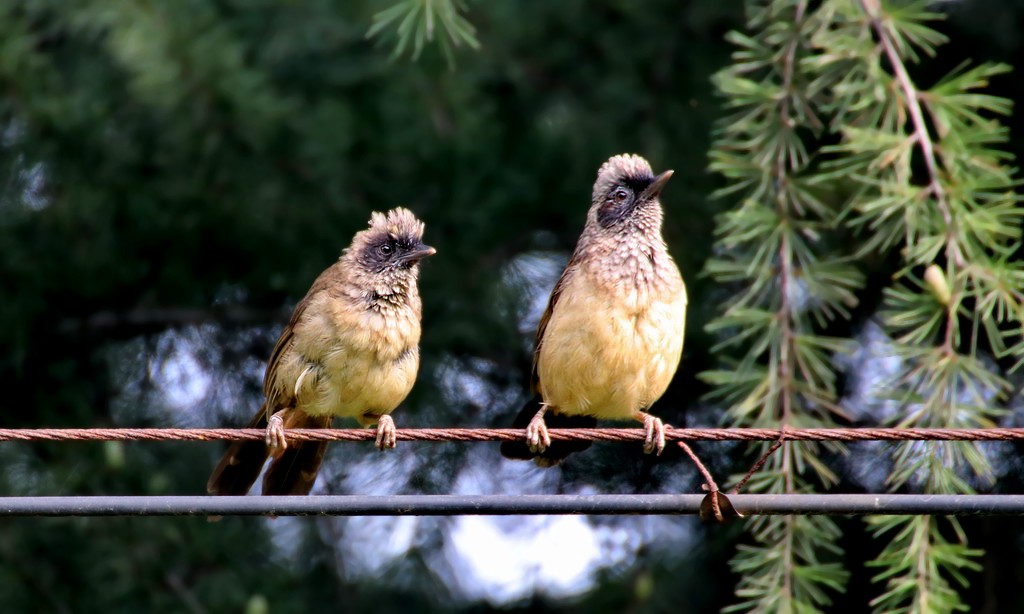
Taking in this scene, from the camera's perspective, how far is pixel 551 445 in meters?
5.38

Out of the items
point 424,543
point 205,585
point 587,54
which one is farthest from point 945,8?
point 205,585

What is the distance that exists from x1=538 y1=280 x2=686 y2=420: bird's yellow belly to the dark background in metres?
1.29

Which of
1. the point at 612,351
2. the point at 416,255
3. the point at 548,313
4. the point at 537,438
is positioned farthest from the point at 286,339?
the point at 612,351

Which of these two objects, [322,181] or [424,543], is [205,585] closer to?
[424,543]

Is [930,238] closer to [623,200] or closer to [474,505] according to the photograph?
[623,200]

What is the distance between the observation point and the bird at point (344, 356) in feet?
17.2

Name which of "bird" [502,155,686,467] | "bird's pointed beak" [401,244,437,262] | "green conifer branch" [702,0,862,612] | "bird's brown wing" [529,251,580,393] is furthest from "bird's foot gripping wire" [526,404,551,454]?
"bird's pointed beak" [401,244,437,262]

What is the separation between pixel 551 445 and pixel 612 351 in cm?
56

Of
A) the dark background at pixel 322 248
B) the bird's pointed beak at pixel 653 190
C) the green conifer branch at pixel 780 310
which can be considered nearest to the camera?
the green conifer branch at pixel 780 310

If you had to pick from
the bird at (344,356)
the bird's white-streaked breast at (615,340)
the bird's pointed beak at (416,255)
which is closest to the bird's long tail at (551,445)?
the bird's white-streaked breast at (615,340)

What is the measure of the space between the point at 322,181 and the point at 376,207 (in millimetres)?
302

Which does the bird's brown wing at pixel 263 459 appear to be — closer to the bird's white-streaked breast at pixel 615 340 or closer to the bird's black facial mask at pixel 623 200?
the bird's white-streaked breast at pixel 615 340

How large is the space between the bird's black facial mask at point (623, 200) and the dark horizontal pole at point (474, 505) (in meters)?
2.18

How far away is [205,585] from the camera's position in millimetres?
6598
